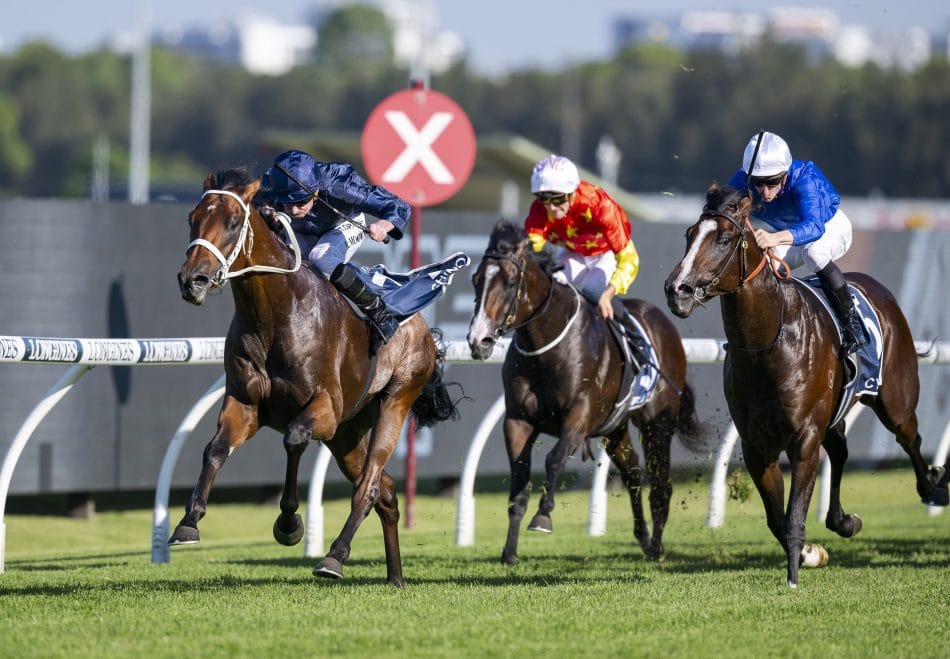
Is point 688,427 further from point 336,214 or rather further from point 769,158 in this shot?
point 336,214

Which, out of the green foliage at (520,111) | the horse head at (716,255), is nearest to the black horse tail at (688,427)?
the horse head at (716,255)

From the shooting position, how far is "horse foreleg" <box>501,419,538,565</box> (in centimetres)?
691

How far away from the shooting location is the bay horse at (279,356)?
211 inches

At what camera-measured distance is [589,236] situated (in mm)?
7727

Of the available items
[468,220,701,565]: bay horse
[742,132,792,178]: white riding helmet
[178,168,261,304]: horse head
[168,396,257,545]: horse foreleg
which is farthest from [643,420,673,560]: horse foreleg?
[178,168,261,304]: horse head

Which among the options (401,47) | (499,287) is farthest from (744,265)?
(401,47)

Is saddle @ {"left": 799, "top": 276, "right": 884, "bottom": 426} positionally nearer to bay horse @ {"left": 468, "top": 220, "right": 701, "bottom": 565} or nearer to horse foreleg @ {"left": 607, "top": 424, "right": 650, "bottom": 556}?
bay horse @ {"left": 468, "top": 220, "right": 701, "bottom": 565}

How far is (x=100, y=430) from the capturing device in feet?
29.4

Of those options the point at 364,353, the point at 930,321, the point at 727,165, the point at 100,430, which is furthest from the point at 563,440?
the point at 727,165

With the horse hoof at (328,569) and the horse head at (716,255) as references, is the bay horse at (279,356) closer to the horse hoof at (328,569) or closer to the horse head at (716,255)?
the horse hoof at (328,569)

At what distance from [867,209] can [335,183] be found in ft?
97.7

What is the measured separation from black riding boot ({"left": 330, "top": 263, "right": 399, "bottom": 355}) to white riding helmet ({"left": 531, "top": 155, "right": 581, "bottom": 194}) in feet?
4.50

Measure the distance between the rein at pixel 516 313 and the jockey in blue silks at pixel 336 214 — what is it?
60cm

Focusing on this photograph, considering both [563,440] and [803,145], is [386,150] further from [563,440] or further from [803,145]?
[803,145]
